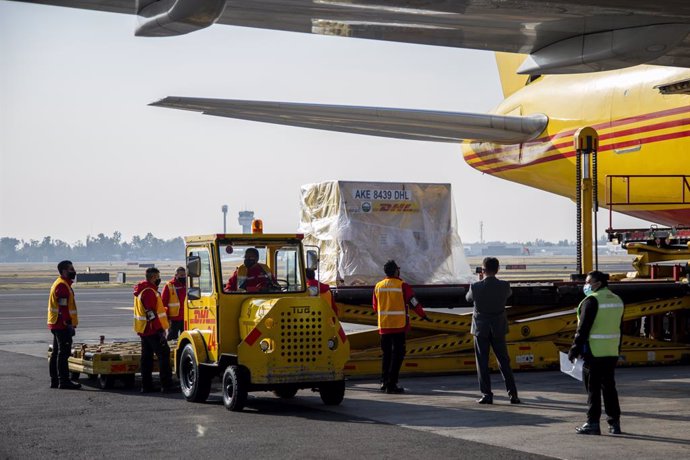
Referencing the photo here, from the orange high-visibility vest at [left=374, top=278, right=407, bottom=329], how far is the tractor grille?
1833 mm

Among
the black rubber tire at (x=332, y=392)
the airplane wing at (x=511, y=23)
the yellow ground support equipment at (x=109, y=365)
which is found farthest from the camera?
the yellow ground support equipment at (x=109, y=365)

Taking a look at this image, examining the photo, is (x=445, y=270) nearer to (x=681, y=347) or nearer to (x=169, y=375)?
(x=681, y=347)

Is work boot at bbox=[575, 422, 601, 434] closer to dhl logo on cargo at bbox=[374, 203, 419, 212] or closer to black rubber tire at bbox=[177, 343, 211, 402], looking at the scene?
black rubber tire at bbox=[177, 343, 211, 402]

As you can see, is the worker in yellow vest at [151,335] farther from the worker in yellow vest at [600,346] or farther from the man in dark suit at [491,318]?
the worker in yellow vest at [600,346]

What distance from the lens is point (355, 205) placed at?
18797mm

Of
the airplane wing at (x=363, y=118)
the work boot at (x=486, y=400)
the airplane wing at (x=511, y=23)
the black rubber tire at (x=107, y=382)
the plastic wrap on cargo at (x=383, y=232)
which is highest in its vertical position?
the airplane wing at (x=363, y=118)

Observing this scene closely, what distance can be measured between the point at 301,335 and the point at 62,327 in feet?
13.3

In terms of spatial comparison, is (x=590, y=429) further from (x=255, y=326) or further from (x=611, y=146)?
(x=611, y=146)

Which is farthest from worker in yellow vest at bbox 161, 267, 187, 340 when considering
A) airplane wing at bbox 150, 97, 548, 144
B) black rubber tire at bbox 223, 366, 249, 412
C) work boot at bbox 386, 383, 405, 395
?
black rubber tire at bbox 223, 366, 249, 412

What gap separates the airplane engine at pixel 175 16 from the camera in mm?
7324

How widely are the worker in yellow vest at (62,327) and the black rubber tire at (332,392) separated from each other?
3.87 meters

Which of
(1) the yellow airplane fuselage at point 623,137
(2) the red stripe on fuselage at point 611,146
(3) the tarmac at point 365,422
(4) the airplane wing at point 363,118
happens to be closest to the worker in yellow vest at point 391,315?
(3) the tarmac at point 365,422

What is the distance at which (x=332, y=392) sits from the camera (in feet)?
44.2

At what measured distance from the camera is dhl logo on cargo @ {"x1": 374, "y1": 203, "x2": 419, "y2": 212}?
18922 millimetres
